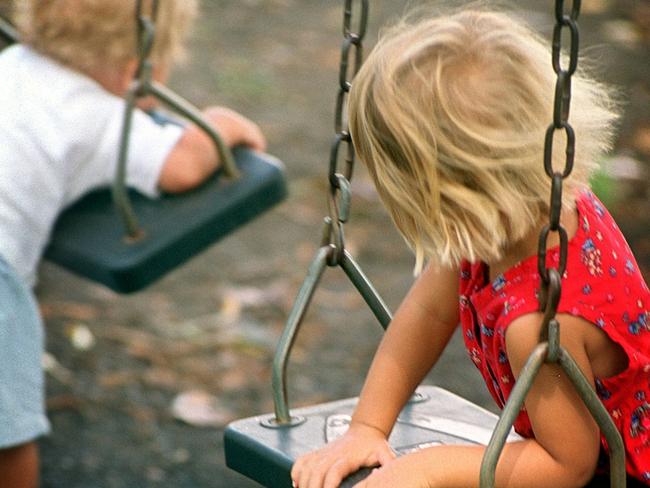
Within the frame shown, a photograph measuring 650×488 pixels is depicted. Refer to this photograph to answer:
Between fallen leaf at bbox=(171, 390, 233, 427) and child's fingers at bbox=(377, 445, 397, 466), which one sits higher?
child's fingers at bbox=(377, 445, 397, 466)

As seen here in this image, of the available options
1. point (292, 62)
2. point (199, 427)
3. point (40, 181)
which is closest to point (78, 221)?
point (40, 181)

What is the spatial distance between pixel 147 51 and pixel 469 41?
0.97m

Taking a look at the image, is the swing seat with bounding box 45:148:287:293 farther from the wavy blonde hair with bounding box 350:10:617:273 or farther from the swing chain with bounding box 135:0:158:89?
the wavy blonde hair with bounding box 350:10:617:273

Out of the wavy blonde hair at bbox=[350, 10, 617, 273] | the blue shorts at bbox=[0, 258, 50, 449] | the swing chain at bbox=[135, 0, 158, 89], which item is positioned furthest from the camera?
the blue shorts at bbox=[0, 258, 50, 449]

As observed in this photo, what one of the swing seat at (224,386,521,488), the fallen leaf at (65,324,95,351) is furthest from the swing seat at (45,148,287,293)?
the fallen leaf at (65,324,95,351)

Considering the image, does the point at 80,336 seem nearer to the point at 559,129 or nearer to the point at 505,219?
the point at 505,219

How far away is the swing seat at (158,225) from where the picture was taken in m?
2.54

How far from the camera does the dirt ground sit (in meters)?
3.29

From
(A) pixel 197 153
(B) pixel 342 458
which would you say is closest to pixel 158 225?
(A) pixel 197 153

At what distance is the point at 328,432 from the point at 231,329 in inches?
77.8

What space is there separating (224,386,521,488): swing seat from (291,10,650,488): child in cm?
7

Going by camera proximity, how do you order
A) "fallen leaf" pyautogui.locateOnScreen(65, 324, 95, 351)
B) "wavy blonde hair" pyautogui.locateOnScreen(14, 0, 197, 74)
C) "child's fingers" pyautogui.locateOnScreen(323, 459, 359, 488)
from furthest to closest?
"fallen leaf" pyautogui.locateOnScreen(65, 324, 95, 351), "wavy blonde hair" pyautogui.locateOnScreen(14, 0, 197, 74), "child's fingers" pyautogui.locateOnScreen(323, 459, 359, 488)

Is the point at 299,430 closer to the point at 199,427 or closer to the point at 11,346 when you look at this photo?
the point at 11,346

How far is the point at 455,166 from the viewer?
159 centimetres
